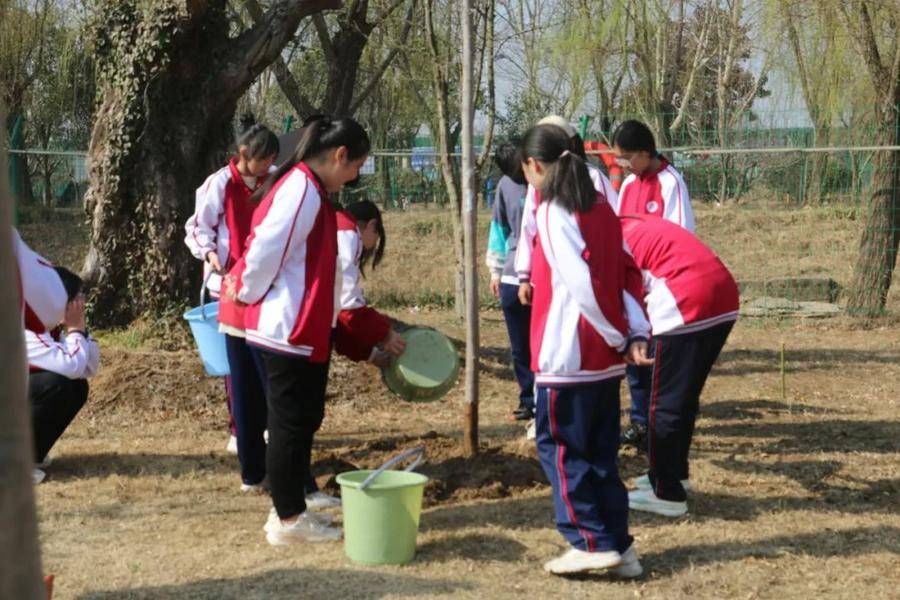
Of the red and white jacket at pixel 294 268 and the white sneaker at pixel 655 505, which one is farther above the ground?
the red and white jacket at pixel 294 268

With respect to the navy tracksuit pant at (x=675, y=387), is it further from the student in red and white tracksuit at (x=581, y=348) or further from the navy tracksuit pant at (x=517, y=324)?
the navy tracksuit pant at (x=517, y=324)

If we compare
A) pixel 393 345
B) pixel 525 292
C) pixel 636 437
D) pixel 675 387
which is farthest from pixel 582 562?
pixel 525 292

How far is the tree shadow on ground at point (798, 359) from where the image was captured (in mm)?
9547

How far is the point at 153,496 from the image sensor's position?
5797mm

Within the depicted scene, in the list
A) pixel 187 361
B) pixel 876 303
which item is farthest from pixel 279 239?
pixel 876 303

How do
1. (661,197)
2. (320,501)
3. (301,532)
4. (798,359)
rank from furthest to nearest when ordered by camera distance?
(798,359)
(661,197)
(320,501)
(301,532)

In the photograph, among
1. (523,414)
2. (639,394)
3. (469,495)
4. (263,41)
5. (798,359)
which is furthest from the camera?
(798,359)

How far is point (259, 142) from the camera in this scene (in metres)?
5.98

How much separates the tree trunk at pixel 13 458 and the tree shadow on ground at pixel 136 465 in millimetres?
5159

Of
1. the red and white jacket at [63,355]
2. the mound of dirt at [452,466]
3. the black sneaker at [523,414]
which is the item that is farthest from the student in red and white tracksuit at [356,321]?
the black sneaker at [523,414]

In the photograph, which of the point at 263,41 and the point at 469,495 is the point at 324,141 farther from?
the point at 263,41

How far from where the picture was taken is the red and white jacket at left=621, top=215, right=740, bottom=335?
5.05 m

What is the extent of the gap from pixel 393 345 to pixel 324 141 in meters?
1.04

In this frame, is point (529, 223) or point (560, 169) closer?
point (560, 169)
